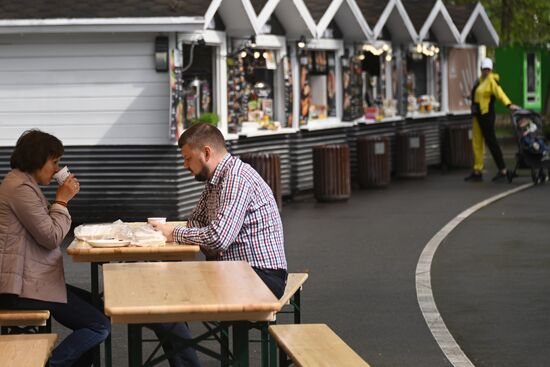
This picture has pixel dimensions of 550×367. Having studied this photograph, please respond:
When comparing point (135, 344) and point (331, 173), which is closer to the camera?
point (135, 344)

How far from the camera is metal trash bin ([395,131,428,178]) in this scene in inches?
1109

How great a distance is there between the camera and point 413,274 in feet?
47.1

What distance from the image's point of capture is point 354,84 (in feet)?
89.6

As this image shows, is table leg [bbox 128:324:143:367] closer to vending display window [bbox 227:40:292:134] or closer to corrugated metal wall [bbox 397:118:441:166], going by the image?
vending display window [bbox 227:40:292:134]

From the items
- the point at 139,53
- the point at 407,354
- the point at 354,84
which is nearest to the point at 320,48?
the point at 354,84

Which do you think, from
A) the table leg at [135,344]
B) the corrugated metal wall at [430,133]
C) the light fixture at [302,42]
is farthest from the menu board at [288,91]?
the table leg at [135,344]

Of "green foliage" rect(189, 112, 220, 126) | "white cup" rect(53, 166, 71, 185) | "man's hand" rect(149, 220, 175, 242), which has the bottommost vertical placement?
"man's hand" rect(149, 220, 175, 242)

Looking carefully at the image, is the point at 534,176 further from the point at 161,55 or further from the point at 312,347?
the point at 312,347

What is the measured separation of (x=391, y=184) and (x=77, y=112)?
29.6 ft

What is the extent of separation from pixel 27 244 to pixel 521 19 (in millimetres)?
39941

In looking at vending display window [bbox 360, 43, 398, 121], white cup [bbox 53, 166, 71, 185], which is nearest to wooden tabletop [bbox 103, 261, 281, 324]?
white cup [bbox 53, 166, 71, 185]

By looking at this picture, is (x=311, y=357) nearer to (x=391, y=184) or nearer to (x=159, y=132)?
(x=159, y=132)

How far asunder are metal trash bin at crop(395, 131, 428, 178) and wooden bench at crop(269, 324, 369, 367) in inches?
788

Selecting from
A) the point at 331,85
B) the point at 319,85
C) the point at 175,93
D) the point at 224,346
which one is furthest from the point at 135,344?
the point at 331,85
